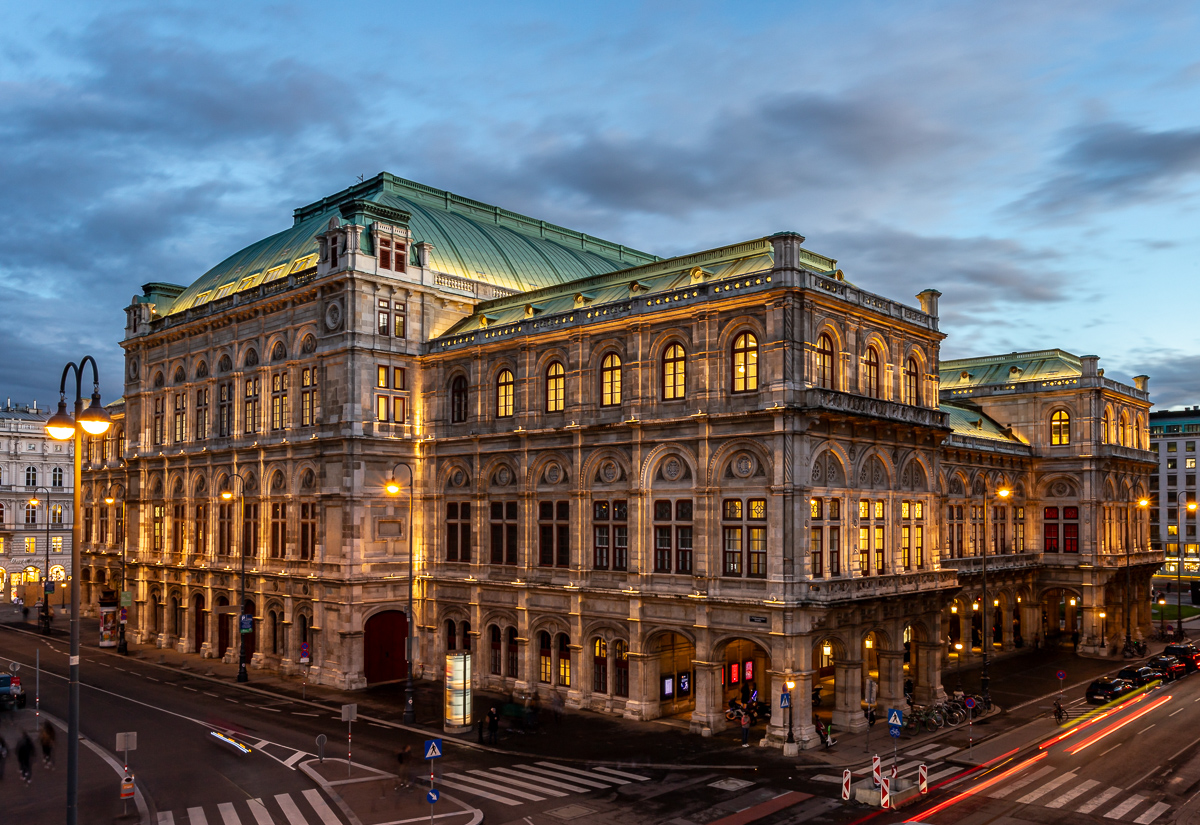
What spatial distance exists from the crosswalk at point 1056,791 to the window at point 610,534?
15.0m

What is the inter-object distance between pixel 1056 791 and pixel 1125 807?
2.38 meters

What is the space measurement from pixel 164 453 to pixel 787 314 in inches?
2047

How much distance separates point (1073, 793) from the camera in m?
33.3

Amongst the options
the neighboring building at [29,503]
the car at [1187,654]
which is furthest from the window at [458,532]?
the neighboring building at [29,503]

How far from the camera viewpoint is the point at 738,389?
141ft

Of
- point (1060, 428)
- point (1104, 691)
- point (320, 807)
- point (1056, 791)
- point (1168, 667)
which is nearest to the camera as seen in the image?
point (320, 807)

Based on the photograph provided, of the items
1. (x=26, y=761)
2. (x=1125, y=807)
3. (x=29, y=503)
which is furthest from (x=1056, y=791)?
(x=29, y=503)

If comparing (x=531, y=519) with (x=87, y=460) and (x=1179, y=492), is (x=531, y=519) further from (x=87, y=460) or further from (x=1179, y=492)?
(x=1179, y=492)

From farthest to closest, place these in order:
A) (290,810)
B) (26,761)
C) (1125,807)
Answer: (26,761), (1125,807), (290,810)

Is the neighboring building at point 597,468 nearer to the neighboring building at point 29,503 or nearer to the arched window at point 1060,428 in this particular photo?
the arched window at point 1060,428

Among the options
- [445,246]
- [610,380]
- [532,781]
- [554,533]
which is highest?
[445,246]

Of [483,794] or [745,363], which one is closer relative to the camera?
[483,794]

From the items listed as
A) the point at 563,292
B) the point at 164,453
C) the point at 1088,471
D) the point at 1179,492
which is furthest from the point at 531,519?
the point at 1179,492

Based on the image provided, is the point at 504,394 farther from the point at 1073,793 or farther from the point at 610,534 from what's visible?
the point at 1073,793
